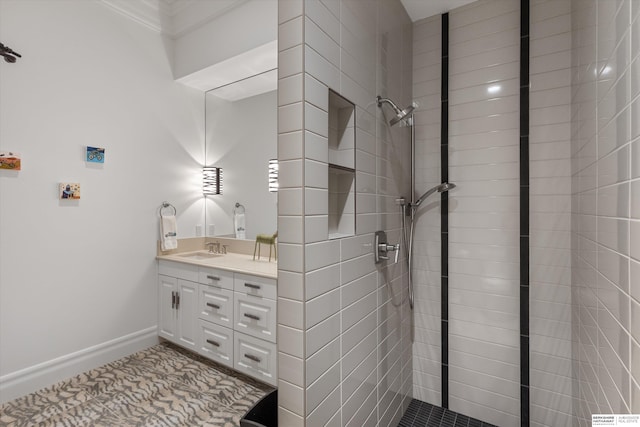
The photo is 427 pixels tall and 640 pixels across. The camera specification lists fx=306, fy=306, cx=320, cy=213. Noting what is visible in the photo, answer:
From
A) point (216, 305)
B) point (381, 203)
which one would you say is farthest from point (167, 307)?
point (381, 203)

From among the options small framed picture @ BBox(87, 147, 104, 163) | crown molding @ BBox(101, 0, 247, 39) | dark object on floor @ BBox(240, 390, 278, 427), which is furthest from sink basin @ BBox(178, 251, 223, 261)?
crown molding @ BBox(101, 0, 247, 39)

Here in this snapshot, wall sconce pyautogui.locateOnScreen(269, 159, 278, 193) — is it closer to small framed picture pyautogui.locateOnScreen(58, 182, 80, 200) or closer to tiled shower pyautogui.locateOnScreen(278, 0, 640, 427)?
tiled shower pyautogui.locateOnScreen(278, 0, 640, 427)

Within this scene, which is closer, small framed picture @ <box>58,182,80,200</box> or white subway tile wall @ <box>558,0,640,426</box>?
white subway tile wall @ <box>558,0,640,426</box>

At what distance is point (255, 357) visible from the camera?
2.17 metres

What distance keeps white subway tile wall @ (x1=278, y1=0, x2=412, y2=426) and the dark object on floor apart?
166mm

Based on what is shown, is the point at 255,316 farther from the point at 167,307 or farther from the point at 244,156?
the point at 244,156

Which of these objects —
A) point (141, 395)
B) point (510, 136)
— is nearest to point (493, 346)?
point (510, 136)

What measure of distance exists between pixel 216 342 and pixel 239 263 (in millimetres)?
626

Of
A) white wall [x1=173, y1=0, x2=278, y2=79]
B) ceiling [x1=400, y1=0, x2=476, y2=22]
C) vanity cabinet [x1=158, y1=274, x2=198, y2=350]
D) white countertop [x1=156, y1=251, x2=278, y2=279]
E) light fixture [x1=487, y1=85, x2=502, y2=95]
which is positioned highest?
white wall [x1=173, y1=0, x2=278, y2=79]

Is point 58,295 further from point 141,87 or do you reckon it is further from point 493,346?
point 493,346

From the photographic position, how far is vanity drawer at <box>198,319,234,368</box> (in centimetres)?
232

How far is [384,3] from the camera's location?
65.6 inches

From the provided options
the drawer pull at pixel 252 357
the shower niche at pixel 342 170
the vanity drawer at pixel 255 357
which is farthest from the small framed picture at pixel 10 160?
the shower niche at pixel 342 170

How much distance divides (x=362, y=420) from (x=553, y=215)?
1.49 metres
